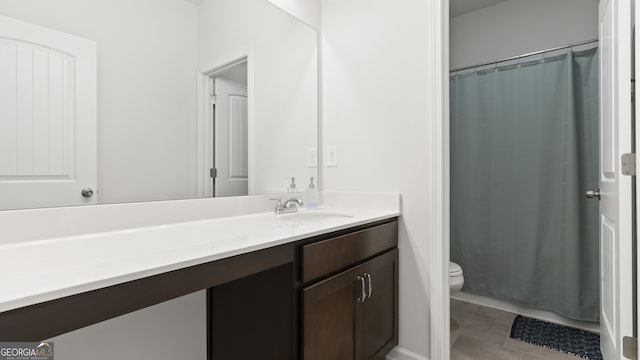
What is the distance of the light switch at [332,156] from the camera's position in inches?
77.0

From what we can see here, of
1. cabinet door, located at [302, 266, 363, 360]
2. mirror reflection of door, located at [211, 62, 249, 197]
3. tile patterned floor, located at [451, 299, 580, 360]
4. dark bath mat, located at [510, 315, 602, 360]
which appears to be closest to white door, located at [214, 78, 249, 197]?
mirror reflection of door, located at [211, 62, 249, 197]

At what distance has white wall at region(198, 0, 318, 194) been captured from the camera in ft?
4.92

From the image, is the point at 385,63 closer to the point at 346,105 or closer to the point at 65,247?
the point at 346,105

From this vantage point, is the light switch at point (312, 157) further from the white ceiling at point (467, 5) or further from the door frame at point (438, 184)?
the white ceiling at point (467, 5)

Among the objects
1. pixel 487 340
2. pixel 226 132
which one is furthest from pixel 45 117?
pixel 487 340

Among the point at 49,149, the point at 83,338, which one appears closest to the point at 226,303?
the point at 83,338

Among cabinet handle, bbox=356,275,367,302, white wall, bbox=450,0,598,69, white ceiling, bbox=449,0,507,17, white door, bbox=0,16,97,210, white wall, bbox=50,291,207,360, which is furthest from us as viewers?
white ceiling, bbox=449,0,507,17

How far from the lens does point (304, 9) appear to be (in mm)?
1938

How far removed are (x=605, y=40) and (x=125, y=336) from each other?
8.00ft

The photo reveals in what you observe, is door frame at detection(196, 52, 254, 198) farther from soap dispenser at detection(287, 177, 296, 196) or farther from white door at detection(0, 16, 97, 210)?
soap dispenser at detection(287, 177, 296, 196)

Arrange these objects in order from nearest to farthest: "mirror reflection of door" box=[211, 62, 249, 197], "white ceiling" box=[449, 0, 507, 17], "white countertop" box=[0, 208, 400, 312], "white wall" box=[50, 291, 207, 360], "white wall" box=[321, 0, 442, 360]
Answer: "white countertop" box=[0, 208, 400, 312]
"white wall" box=[50, 291, 207, 360]
"mirror reflection of door" box=[211, 62, 249, 197]
"white wall" box=[321, 0, 442, 360]
"white ceiling" box=[449, 0, 507, 17]

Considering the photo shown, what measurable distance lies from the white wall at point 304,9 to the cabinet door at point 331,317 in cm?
147

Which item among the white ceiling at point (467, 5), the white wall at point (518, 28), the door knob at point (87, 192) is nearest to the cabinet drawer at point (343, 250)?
the door knob at point (87, 192)

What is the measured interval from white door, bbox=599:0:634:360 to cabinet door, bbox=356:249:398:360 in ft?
2.88
